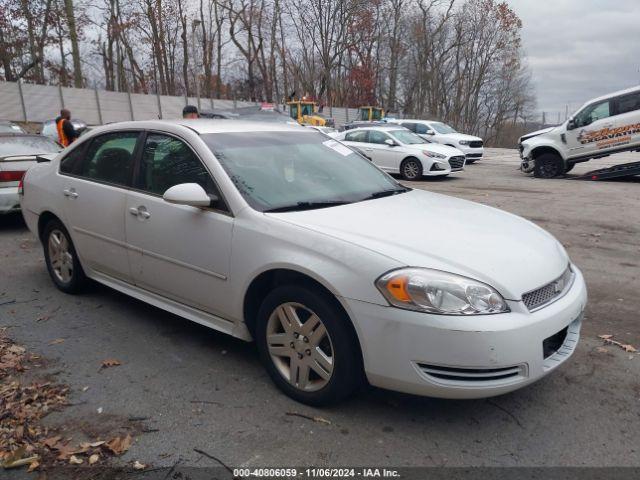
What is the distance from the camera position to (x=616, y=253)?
6.45 meters

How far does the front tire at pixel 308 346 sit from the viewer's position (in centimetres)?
277

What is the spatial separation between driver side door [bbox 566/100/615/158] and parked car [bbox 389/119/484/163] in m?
5.94

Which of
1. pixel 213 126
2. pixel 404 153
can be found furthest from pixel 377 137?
pixel 213 126

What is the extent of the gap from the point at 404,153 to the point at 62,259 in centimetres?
1160

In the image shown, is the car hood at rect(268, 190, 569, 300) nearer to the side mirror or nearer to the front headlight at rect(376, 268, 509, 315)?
the front headlight at rect(376, 268, 509, 315)

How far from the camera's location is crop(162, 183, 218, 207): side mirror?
328 cm

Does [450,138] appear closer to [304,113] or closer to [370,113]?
[304,113]

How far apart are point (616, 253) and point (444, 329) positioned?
16.2 feet

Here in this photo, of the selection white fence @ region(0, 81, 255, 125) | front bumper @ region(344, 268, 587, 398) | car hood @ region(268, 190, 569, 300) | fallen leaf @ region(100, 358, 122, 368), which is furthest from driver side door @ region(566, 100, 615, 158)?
white fence @ region(0, 81, 255, 125)

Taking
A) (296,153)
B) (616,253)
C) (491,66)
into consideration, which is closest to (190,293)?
(296,153)

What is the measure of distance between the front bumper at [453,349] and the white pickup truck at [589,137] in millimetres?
13385

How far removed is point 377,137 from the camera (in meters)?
16.1

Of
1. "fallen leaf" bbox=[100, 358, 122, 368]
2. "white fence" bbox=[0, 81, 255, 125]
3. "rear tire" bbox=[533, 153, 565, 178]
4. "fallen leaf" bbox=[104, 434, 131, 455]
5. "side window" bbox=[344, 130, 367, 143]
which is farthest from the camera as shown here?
"white fence" bbox=[0, 81, 255, 125]

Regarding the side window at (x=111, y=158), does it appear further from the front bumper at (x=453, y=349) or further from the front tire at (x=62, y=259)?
the front bumper at (x=453, y=349)
